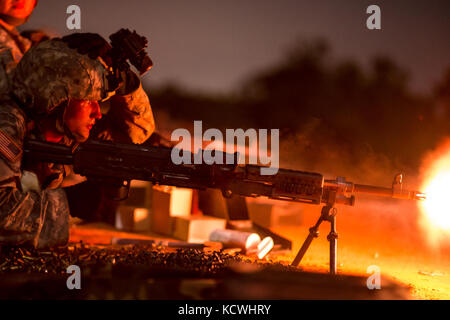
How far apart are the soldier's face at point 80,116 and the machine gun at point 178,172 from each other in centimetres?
35

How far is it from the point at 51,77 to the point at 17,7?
127cm

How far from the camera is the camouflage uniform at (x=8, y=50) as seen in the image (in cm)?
342

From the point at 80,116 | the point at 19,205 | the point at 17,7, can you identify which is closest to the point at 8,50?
the point at 17,7

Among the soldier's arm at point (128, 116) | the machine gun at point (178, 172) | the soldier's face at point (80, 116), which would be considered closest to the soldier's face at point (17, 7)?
the soldier's arm at point (128, 116)

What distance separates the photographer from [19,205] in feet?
9.75

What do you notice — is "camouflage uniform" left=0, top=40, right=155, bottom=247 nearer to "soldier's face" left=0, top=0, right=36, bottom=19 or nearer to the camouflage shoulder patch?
the camouflage shoulder patch

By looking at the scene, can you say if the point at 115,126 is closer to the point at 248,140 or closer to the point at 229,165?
the point at 229,165

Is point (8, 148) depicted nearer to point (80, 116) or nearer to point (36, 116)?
point (36, 116)

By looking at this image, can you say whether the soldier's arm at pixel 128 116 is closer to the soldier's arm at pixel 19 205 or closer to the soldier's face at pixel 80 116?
the soldier's face at pixel 80 116

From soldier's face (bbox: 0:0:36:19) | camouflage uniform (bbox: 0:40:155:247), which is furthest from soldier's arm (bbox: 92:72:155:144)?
soldier's face (bbox: 0:0:36:19)
